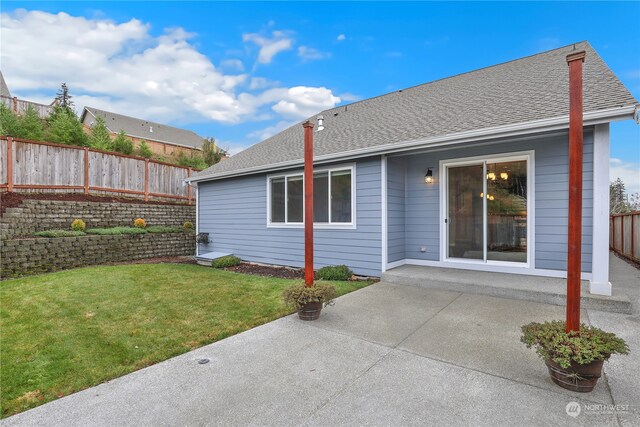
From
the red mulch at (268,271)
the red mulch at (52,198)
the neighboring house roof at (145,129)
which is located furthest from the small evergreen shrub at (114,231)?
the neighboring house roof at (145,129)

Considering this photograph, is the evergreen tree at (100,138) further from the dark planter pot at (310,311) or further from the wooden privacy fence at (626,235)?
the wooden privacy fence at (626,235)

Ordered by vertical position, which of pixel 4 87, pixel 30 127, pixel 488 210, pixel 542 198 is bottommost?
pixel 488 210

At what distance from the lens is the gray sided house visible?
459cm

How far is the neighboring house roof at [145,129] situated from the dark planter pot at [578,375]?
95.3 feet

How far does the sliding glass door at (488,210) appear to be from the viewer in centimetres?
545

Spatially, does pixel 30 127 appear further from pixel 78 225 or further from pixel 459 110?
pixel 459 110

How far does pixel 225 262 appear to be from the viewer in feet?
26.6

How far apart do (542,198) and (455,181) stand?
4.92ft

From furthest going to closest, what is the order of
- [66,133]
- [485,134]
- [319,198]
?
[66,133]
[319,198]
[485,134]

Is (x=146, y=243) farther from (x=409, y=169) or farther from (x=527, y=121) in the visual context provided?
(x=527, y=121)

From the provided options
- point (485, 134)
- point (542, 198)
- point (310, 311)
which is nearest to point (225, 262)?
point (310, 311)

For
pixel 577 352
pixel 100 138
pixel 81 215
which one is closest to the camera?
pixel 577 352

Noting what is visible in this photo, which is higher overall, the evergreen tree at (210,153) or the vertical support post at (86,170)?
the evergreen tree at (210,153)

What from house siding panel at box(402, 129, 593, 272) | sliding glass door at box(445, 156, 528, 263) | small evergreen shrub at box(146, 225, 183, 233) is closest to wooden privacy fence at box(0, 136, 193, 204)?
small evergreen shrub at box(146, 225, 183, 233)
